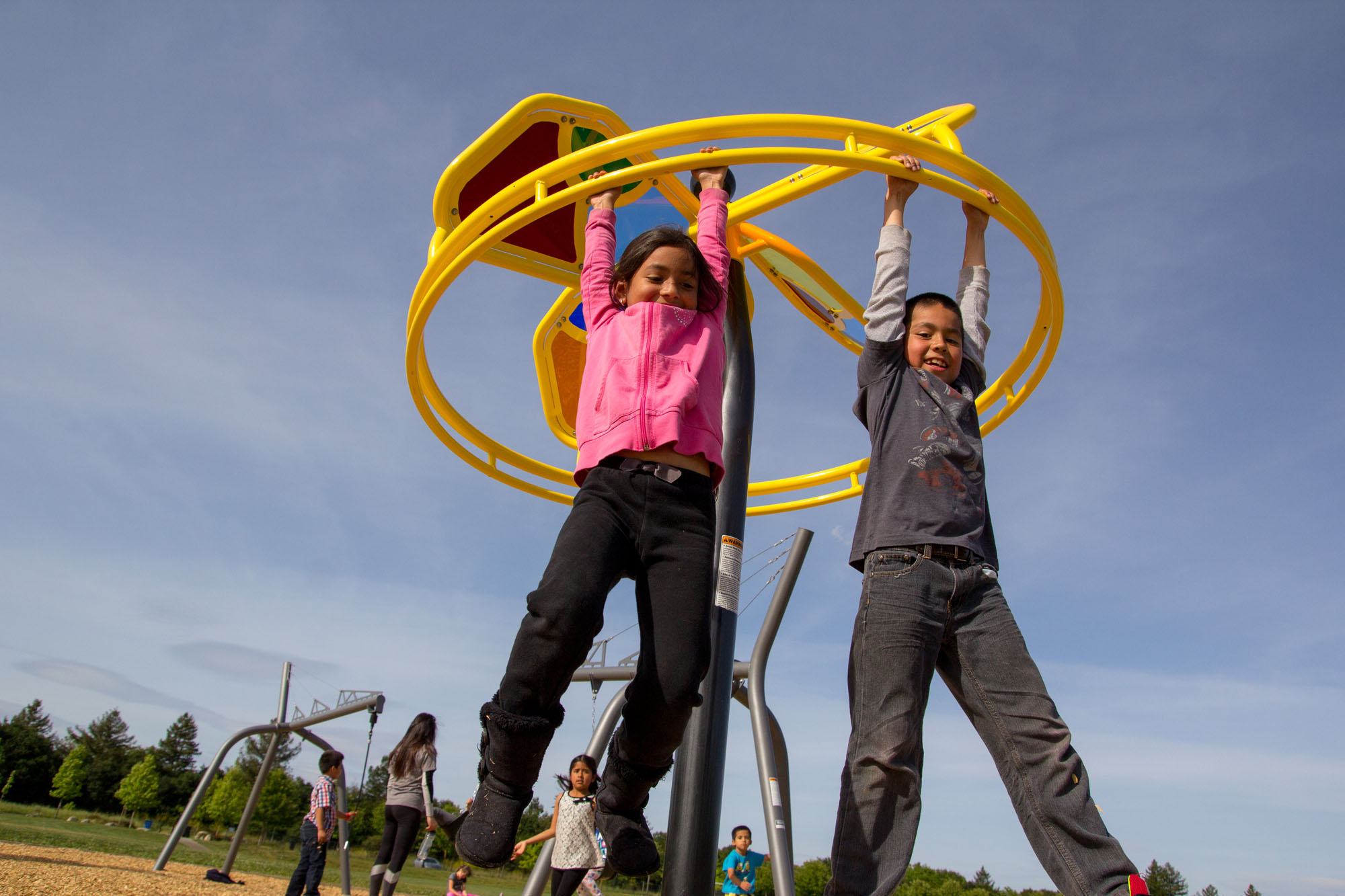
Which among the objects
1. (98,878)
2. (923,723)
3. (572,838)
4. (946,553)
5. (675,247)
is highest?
(675,247)

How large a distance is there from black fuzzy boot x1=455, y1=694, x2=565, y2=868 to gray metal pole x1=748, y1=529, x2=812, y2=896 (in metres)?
1.46

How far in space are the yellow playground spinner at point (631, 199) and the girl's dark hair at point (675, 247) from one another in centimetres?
21

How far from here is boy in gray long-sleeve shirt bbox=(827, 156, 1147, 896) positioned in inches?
86.4

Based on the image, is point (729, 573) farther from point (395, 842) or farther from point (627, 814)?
point (395, 842)

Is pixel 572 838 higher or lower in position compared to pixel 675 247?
lower

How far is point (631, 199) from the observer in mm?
3768

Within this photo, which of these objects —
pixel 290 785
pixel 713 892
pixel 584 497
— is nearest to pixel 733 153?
pixel 584 497

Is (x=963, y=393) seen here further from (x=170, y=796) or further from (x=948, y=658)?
(x=170, y=796)

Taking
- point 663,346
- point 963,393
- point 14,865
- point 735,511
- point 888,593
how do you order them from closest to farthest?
1. point 888,593
2. point 663,346
3. point 963,393
4. point 735,511
5. point 14,865

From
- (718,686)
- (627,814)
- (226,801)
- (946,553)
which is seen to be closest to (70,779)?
(226,801)

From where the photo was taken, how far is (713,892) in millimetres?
2996

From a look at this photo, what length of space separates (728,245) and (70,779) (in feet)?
204

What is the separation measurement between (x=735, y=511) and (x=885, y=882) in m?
1.65

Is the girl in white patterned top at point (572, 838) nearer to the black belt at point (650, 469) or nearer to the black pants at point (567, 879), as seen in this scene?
the black pants at point (567, 879)
